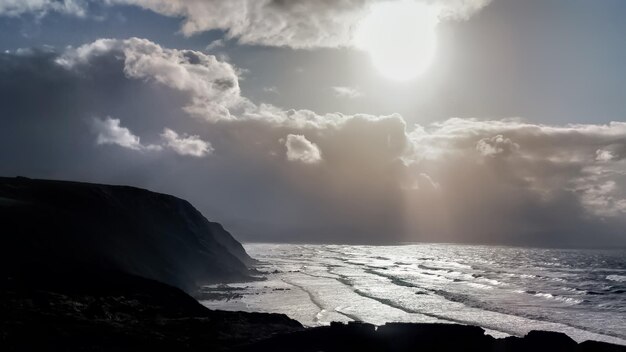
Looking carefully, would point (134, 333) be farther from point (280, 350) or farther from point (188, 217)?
point (188, 217)

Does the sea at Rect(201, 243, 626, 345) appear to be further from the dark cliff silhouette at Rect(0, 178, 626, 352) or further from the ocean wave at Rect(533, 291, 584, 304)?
the dark cliff silhouette at Rect(0, 178, 626, 352)

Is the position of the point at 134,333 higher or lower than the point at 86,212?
lower

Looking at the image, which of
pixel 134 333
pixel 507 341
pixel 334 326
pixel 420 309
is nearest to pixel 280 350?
pixel 334 326

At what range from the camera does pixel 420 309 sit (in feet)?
181

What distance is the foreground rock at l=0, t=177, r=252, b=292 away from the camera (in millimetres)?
36062

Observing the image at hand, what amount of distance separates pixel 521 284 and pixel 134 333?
79970 mm

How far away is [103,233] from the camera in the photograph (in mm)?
48125

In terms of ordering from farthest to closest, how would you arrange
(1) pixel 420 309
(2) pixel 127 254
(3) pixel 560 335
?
(1) pixel 420 309 → (2) pixel 127 254 → (3) pixel 560 335

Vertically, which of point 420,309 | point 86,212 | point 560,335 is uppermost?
point 86,212

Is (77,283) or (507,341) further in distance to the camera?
(77,283)

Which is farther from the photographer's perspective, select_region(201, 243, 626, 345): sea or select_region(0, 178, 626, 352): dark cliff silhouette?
select_region(201, 243, 626, 345): sea

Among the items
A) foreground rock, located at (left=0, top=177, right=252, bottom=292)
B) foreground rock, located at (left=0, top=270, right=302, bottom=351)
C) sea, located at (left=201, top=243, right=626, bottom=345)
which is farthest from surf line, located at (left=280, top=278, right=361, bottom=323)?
foreground rock, located at (left=0, top=270, right=302, bottom=351)

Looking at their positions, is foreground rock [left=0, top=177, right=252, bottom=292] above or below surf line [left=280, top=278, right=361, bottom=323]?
above

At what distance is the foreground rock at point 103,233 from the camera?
36.1 metres
